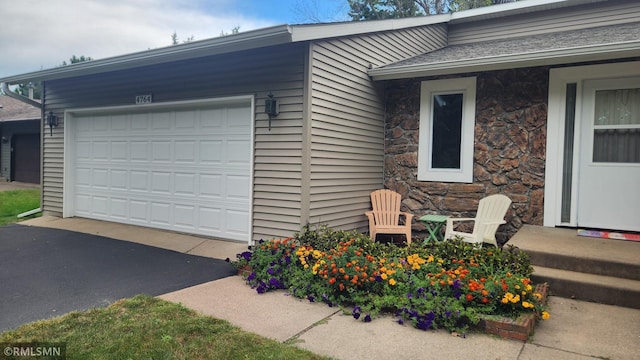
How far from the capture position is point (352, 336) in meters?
3.06

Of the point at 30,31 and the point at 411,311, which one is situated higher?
the point at 30,31

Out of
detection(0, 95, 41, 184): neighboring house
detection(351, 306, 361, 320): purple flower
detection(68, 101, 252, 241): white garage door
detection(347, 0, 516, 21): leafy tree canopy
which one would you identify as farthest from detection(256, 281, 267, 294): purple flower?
detection(347, 0, 516, 21): leafy tree canopy

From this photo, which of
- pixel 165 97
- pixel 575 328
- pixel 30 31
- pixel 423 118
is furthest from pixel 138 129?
pixel 30 31

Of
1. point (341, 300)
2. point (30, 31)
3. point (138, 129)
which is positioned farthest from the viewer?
point (30, 31)

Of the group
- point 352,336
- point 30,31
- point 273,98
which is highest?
point 30,31

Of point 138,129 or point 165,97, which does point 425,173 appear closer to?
point 165,97

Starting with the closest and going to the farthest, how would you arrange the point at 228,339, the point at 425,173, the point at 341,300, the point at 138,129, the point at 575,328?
the point at 228,339 → the point at 575,328 → the point at 341,300 → the point at 425,173 → the point at 138,129

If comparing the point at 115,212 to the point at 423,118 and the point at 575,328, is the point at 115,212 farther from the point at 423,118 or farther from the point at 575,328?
the point at 575,328

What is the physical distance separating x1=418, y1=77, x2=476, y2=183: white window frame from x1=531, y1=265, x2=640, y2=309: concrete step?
207cm

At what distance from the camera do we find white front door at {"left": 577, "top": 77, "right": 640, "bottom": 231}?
5.04 metres

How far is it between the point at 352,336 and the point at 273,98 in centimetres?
319

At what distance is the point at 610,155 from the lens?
17.0ft

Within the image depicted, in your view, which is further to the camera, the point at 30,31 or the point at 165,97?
the point at 30,31

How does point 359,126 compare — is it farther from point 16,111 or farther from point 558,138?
point 16,111
